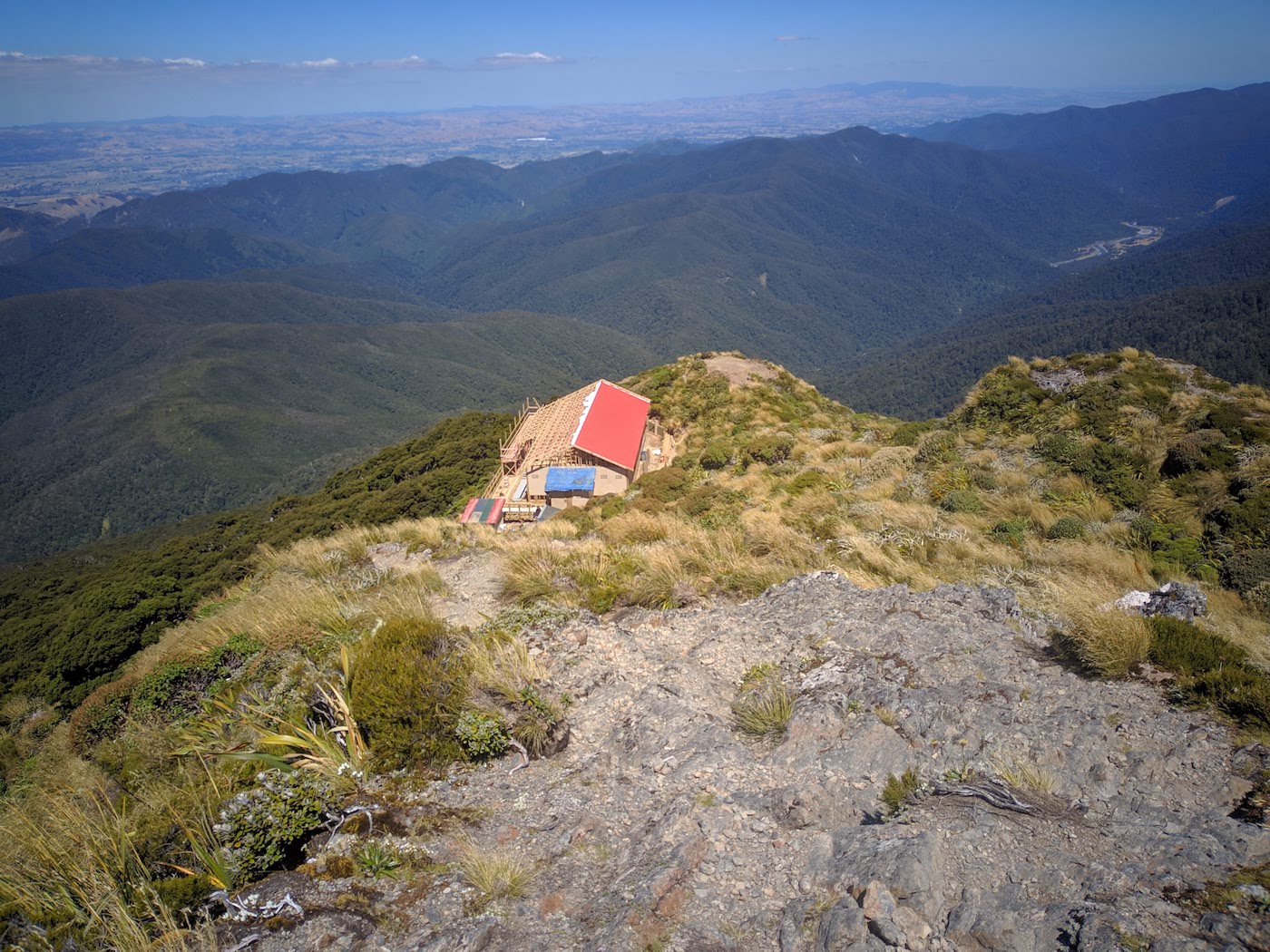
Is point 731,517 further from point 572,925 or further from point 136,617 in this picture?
point 136,617

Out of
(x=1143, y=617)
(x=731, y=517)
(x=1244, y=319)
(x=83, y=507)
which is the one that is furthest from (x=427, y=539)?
(x=1244, y=319)

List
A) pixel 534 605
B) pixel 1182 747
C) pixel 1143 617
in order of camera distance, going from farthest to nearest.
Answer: pixel 534 605, pixel 1143 617, pixel 1182 747

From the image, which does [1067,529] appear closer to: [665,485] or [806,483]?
A: [806,483]

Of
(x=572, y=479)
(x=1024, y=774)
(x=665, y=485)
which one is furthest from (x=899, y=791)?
(x=572, y=479)

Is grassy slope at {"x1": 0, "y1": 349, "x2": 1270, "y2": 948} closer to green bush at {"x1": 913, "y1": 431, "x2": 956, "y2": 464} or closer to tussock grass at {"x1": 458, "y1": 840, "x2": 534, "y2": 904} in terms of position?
green bush at {"x1": 913, "y1": 431, "x2": 956, "y2": 464}

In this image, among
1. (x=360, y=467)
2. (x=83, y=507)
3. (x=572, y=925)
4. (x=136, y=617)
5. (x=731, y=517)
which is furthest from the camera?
(x=83, y=507)

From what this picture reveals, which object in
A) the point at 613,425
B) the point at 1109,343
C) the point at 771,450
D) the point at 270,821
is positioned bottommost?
the point at 1109,343

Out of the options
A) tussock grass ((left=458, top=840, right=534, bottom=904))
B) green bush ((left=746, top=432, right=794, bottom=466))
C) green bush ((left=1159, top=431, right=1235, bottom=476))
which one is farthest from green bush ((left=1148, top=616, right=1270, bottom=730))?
green bush ((left=746, top=432, right=794, bottom=466))
